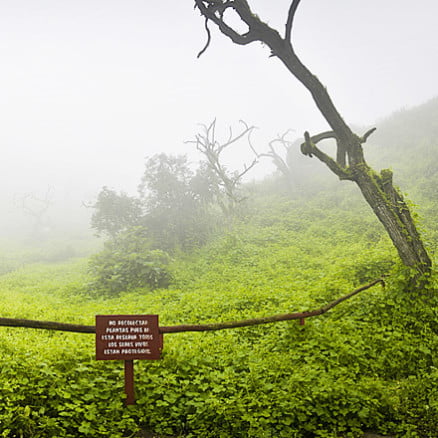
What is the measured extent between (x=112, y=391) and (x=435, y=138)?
30.2 meters

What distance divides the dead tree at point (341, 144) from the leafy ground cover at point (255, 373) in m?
0.92

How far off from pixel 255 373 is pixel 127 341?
7.09 feet

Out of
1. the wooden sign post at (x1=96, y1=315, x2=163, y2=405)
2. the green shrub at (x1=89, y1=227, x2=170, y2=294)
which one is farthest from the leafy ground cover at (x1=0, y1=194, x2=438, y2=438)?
the green shrub at (x1=89, y1=227, x2=170, y2=294)

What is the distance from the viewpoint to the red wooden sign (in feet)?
14.3

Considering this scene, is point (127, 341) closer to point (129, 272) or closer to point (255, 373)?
point (255, 373)

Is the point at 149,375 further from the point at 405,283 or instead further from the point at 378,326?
the point at 405,283

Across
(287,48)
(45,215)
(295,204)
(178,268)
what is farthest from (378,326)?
(45,215)

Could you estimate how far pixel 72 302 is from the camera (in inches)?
478

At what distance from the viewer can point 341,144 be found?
343 inches

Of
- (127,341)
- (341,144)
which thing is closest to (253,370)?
(127,341)

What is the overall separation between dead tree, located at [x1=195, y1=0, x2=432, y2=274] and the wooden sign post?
6.20 m

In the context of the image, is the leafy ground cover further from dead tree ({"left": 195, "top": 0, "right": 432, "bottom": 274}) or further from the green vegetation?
dead tree ({"left": 195, "top": 0, "right": 432, "bottom": 274})

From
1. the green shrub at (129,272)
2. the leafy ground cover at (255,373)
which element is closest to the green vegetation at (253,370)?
the leafy ground cover at (255,373)

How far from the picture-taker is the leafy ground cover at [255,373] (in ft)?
13.4
